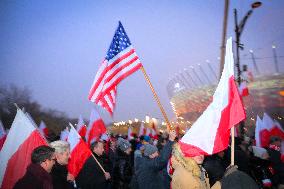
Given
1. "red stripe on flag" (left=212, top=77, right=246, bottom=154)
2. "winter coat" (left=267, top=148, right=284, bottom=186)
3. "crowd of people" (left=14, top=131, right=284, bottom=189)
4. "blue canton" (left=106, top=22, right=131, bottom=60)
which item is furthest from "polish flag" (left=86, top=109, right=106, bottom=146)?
"red stripe on flag" (left=212, top=77, right=246, bottom=154)

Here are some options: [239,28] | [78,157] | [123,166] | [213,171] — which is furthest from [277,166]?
[239,28]

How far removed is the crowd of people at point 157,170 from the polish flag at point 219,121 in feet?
1.07

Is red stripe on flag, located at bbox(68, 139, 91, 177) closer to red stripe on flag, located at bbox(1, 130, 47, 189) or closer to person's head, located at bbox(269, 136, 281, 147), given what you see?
red stripe on flag, located at bbox(1, 130, 47, 189)

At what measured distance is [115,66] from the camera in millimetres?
6824

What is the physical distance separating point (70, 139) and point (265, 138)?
21.4 ft

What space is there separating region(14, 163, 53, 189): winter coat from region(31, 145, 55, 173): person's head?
93mm

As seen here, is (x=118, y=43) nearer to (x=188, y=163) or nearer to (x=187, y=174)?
(x=188, y=163)

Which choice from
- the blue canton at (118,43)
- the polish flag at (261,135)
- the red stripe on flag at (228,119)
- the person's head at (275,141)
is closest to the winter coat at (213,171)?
the red stripe on flag at (228,119)

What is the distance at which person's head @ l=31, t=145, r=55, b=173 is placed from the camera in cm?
414

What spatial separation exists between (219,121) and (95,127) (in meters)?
6.61

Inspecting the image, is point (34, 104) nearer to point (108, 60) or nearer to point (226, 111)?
point (108, 60)

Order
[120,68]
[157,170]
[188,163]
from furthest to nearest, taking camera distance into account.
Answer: [120,68], [157,170], [188,163]

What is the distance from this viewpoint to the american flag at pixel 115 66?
6.73 m

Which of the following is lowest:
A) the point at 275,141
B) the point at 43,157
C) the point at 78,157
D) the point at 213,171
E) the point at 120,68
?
the point at 275,141
